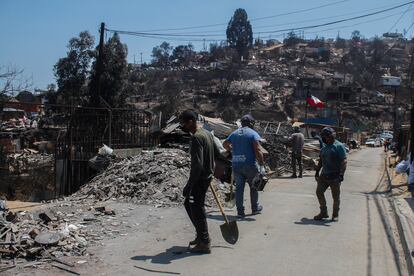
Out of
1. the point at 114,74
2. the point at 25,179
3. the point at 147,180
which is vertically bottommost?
the point at 25,179

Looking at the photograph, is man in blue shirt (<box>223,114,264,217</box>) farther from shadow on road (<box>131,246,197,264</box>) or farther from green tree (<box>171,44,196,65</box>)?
green tree (<box>171,44,196,65</box>)

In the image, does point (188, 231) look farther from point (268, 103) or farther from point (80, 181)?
point (268, 103)

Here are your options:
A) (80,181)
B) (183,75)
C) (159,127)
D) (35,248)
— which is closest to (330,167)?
(35,248)

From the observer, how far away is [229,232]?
7211 millimetres

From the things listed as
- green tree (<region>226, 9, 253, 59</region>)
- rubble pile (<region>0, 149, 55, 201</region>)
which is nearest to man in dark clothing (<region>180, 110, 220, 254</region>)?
rubble pile (<region>0, 149, 55, 201</region>)

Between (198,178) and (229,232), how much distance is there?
105cm

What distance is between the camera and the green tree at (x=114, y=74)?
36.8 meters

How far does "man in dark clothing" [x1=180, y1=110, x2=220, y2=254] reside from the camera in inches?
263

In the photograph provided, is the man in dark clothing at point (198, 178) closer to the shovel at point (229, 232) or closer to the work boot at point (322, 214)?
the shovel at point (229, 232)

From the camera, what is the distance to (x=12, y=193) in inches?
786

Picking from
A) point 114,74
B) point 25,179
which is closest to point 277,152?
point 25,179

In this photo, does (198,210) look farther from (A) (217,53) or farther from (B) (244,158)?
(A) (217,53)

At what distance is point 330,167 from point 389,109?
387 feet

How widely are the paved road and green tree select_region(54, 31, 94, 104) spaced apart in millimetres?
34052
